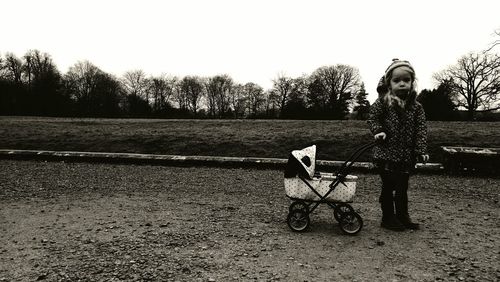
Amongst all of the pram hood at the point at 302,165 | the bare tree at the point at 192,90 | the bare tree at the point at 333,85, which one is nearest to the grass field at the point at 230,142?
the pram hood at the point at 302,165

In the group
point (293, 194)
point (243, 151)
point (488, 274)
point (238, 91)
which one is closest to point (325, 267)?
point (293, 194)

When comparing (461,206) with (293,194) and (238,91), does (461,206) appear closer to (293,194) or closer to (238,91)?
(293,194)

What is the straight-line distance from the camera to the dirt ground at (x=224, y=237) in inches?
138

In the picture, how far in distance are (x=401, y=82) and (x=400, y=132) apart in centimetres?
67

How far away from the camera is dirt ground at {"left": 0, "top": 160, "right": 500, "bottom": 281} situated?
11.5ft

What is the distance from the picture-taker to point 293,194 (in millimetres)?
4660

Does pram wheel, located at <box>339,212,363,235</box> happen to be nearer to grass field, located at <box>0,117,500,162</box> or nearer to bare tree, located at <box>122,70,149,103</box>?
grass field, located at <box>0,117,500,162</box>

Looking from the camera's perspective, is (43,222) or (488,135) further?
(488,135)

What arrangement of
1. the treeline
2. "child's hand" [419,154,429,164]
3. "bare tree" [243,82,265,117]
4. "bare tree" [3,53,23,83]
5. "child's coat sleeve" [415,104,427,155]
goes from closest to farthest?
"child's hand" [419,154,429,164], "child's coat sleeve" [415,104,427,155], the treeline, "bare tree" [3,53,23,83], "bare tree" [243,82,265,117]

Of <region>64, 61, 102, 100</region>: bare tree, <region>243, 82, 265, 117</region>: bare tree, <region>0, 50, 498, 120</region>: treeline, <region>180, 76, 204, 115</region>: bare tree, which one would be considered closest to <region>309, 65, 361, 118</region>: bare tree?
<region>0, 50, 498, 120</region>: treeline

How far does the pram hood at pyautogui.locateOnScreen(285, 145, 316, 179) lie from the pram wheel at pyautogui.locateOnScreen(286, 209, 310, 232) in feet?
1.63

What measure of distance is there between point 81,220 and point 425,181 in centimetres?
719

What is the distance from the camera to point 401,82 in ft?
15.7

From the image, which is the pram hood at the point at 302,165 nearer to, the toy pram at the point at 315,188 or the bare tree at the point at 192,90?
the toy pram at the point at 315,188
